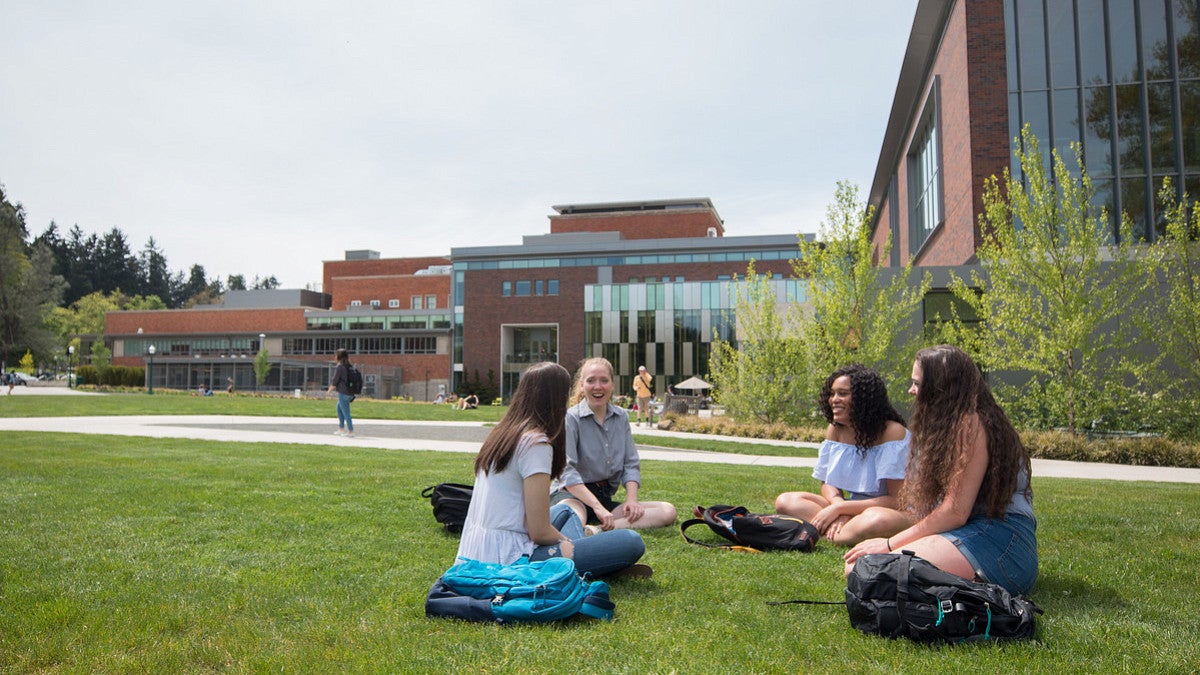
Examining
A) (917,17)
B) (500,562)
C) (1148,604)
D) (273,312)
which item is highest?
(917,17)

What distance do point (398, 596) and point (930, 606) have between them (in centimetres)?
254

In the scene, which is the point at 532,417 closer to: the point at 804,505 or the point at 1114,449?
the point at 804,505

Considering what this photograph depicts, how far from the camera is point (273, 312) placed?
73.9 meters

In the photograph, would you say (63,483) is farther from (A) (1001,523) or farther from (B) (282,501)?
(A) (1001,523)

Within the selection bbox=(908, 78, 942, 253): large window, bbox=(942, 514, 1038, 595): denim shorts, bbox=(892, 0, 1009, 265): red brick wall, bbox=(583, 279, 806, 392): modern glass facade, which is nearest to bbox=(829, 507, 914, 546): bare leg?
bbox=(942, 514, 1038, 595): denim shorts

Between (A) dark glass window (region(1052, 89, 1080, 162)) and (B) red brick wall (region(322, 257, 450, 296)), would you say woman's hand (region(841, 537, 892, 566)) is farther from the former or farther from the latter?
(B) red brick wall (region(322, 257, 450, 296))

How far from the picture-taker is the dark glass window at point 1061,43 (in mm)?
22812

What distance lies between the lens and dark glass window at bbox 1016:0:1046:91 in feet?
74.0

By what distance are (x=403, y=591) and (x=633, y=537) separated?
1.25 meters

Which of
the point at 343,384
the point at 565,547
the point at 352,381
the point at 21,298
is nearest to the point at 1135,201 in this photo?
the point at 352,381

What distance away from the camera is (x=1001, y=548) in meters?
4.08

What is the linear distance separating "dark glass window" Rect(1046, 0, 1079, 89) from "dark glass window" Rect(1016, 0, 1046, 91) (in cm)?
35

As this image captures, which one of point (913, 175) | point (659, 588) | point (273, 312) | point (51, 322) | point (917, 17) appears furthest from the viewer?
point (51, 322)

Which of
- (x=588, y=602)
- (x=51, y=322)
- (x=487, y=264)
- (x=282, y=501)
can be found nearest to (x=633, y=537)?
(x=588, y=602)
